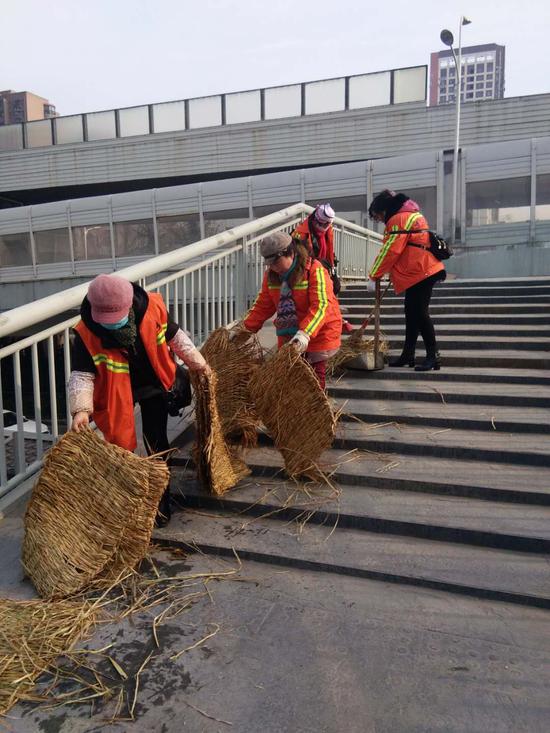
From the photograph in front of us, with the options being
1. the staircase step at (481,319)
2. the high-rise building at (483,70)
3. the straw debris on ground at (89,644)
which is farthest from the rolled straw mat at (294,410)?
the high-rise building at (483,70)

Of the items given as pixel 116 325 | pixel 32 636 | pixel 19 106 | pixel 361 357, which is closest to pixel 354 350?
pixel 361 357

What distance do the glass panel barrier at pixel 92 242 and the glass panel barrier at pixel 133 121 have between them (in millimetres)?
7481

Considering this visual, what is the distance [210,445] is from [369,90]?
20.5 m

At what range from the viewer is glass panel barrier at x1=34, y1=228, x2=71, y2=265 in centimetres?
1848

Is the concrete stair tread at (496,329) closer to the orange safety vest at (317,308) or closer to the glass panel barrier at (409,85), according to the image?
the orange safety vest at (317,308)

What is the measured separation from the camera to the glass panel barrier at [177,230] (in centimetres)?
1670

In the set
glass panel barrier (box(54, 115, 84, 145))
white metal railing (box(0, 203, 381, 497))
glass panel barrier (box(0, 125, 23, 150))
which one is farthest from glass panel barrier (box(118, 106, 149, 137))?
white metal railing (box(0, 203, 381, 497))

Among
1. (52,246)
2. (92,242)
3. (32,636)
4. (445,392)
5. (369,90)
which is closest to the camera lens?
(32,636)

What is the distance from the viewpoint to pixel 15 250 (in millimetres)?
19406

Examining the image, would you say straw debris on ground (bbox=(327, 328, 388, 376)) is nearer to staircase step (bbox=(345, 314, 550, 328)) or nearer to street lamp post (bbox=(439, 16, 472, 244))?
staircase step (bbox=(345, 314, 550, 328))

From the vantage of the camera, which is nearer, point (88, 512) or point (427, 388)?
point (88, 512)

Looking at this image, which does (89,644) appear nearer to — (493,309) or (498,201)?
(493,309)

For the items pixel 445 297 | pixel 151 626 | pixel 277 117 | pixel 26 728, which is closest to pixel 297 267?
pixel 151 626

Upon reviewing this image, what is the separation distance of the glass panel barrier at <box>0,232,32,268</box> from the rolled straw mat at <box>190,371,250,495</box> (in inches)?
713
